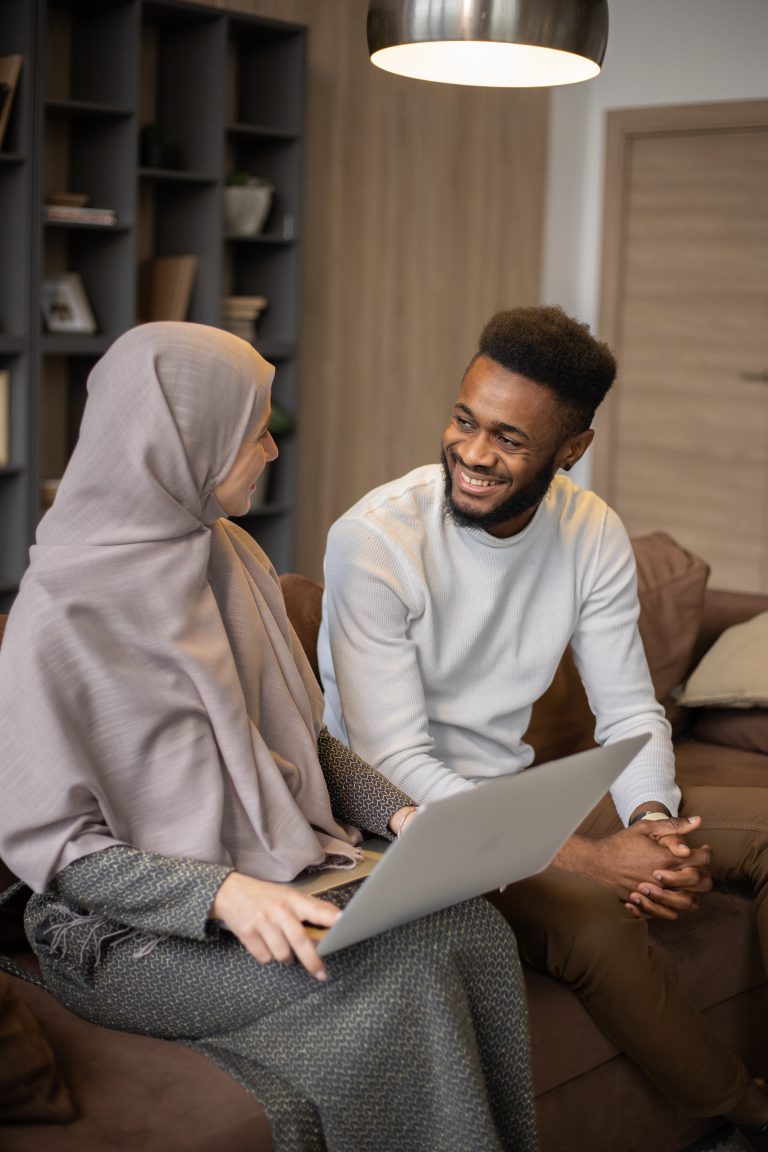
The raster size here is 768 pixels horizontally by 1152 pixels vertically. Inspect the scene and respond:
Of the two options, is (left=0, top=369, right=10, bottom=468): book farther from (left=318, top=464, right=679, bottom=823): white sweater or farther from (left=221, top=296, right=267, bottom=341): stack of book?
(left=318, top=464, right=679, bottom=823): white sweater

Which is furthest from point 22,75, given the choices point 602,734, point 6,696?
point 6,696

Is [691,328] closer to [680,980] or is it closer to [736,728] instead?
[736,728]

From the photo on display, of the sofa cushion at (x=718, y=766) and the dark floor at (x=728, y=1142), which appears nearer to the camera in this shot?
the dark floor at (x=728, y=1142)

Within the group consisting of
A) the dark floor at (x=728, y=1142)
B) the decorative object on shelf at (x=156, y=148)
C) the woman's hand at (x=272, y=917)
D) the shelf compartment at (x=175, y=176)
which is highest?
the decorative object on shelf at (x=156, y=148)

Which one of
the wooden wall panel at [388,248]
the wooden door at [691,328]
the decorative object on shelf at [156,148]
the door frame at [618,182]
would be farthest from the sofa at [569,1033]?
the door frame at [618,182]

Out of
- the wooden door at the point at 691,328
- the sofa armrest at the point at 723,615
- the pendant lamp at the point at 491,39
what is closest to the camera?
the pendant lamp at the point at 491,39

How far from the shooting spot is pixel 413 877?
1.33 m

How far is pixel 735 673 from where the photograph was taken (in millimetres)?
2805

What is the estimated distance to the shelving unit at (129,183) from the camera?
3992 mm

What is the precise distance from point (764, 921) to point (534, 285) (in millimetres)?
4011

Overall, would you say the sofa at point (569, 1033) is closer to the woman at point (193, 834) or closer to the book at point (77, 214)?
the woman at point (193, 834)

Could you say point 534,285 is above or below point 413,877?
above

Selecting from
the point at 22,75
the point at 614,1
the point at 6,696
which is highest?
the point at 614,1

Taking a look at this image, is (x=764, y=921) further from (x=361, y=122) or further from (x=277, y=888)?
(x=361, y=122)
